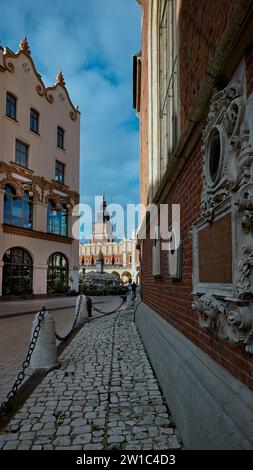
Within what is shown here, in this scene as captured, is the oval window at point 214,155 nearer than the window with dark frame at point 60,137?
Yes

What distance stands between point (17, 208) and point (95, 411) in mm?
22762

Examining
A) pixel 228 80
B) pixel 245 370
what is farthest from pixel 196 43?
pixel 245 370

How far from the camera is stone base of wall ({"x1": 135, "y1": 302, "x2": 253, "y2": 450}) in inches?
81.7

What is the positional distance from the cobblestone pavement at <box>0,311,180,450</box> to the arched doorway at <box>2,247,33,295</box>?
1849 cm

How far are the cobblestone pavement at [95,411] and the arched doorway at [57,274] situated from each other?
2167 centimetres

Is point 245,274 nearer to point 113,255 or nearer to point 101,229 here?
point 101,229

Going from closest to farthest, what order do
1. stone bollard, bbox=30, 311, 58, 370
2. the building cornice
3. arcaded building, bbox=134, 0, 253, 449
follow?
arcaded building, bbox=134, 0, 253, 449
stone bollard, bbox=30, 311, 58, 370
the building cornice

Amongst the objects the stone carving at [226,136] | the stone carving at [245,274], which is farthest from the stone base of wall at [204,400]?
the stone carving at [226,136]

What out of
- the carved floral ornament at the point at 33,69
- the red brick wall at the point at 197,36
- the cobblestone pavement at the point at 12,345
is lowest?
the cobblestone pavement at the point at 12,345

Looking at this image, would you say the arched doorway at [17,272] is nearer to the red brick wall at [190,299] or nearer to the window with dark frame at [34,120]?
the window with dark frame at [34,120]

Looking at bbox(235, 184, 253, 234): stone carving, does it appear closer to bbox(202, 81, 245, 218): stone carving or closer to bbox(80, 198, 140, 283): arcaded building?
bbox(202, 81, 245, 218): stone carving

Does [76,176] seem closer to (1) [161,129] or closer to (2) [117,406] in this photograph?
(1) [161,129]

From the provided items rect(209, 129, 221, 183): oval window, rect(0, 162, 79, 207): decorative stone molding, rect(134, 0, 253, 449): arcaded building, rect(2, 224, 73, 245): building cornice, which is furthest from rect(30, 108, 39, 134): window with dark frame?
rect(209, 129, 221, 183): oval window

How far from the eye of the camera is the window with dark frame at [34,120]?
27266mm
